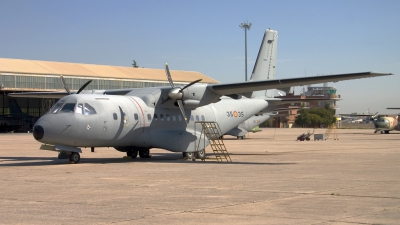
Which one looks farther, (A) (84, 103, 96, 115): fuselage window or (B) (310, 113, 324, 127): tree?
(B) (310, 113, 324, 127): tree

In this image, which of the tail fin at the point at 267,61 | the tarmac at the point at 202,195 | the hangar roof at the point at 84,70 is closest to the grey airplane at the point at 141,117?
the tarmac at the point at 202,195

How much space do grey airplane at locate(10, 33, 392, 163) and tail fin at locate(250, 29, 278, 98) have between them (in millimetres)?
4163

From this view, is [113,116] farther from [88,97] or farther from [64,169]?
[64,169]

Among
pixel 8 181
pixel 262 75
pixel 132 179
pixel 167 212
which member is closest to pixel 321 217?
pixel 167 212

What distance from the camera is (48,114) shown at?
20.6 metres

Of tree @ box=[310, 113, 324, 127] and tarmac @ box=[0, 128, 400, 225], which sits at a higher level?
tree @ box=[310, 113, 324, 127]

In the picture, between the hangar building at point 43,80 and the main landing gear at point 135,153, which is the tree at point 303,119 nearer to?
the hangar building at point 43,80

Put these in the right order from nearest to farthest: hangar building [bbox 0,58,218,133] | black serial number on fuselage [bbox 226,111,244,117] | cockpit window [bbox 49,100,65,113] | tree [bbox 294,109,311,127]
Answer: cockpit window [bbox 49,100,65,113]
black serial number on fuselage [bbox 226,111,244,117]
hangar building [bbox 0,58,218,133]
tree [bbox 294,109,311,127]

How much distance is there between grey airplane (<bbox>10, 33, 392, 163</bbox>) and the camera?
20562mm

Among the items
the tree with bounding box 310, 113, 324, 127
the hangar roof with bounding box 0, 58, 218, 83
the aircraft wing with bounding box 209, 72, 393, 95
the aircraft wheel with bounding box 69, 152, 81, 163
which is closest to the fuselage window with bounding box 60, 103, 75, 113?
the aircraft wheel with bounding box 69, 152, 81, 163

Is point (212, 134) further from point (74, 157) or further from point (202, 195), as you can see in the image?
point (202, 195)

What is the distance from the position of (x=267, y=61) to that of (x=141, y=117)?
9.99m

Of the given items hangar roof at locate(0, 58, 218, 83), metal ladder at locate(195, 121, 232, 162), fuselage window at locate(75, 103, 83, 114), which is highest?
hangar roof at locate(0, 58, 218, 83)

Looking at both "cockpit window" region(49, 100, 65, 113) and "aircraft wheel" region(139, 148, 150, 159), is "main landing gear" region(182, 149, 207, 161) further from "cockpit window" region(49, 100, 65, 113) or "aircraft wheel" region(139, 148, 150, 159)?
"cockpit window" region(49, 100, 65, 113)
